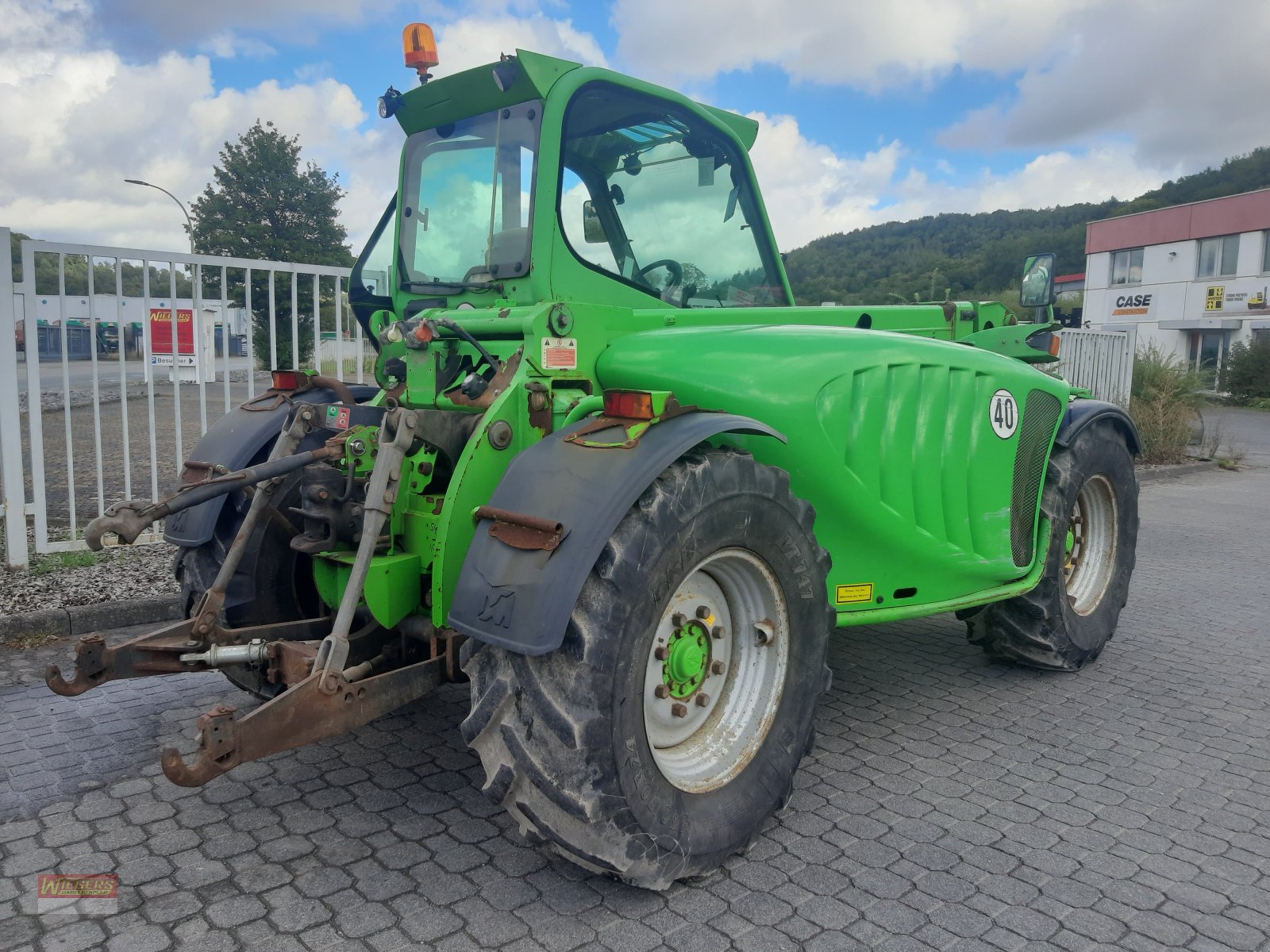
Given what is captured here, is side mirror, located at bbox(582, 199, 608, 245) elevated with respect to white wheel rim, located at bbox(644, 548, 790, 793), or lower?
elevated

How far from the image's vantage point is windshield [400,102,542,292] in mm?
3699

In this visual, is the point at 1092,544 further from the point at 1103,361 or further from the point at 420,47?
the point at 1103,361

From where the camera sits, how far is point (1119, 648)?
17.8ft

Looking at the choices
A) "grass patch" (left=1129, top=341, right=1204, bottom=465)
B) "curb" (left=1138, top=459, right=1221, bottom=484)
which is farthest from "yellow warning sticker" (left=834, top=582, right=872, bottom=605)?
"grass patch" (left=1129, top=341, right=1204, bottom=465)

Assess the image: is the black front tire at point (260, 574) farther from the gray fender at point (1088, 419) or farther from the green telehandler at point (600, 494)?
the gray fender at point (1088, 419)

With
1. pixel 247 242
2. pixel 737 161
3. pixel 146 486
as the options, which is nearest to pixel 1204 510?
pixel 737 161

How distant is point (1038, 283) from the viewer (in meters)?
5.30

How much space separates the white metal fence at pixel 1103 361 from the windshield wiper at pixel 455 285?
1342 centimetres

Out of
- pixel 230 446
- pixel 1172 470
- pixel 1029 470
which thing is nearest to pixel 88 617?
pixel 230 446

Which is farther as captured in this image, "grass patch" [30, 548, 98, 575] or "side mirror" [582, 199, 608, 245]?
"grass patch" [30, 548, 98, 575]

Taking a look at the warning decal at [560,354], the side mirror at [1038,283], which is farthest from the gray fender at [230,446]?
the side mirror at [1038,283]

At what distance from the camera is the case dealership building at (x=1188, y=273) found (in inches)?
Answer: 1628

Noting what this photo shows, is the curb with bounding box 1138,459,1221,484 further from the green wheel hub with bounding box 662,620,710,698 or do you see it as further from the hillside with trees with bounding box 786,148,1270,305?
the green wheel hub with bounding box 662,620,710,698

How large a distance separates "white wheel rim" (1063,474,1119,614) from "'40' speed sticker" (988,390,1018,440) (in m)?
1.10
